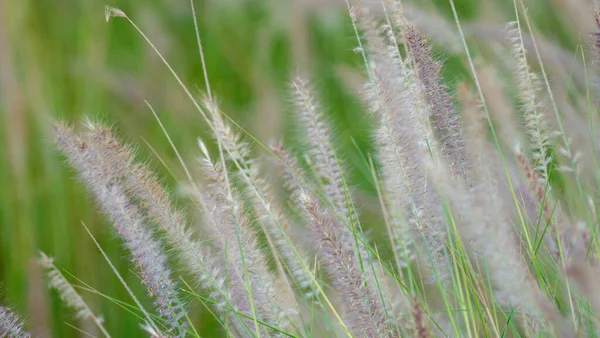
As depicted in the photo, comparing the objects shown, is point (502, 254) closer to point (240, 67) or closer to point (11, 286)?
point (11, 286)

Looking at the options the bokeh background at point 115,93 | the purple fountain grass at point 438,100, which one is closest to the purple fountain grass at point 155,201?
the purple fountain grass at point 438,100

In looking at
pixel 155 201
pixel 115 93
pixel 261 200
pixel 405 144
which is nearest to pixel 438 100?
pixel 405 144

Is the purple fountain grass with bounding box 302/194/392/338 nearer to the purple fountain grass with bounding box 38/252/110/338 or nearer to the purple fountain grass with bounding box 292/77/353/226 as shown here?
the purple fountain grass with bounding box 292/77/353/226

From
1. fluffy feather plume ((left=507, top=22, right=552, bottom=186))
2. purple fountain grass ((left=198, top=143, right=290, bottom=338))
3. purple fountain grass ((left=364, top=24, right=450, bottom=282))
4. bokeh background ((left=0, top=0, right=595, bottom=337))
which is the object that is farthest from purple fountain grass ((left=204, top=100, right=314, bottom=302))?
bokeh background ((left=0, top=0, right=595, bottom=337))

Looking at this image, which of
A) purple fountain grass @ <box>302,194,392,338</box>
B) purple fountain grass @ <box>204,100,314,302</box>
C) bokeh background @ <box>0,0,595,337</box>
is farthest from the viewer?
bokeh background @ <box>0,0,595,337</box>

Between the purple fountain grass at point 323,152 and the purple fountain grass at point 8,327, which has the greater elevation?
the purple fountain grass at point 323,152

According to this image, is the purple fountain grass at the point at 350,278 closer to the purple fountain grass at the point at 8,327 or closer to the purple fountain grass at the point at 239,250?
the purple fountain grass at the point at 239,250

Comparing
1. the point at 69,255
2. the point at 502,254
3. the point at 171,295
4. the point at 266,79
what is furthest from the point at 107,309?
the point at 502,254

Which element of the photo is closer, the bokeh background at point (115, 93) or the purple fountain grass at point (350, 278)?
the purple fountain grass at point (350, 278)

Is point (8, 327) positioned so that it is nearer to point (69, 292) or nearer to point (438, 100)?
point (69, 292)
